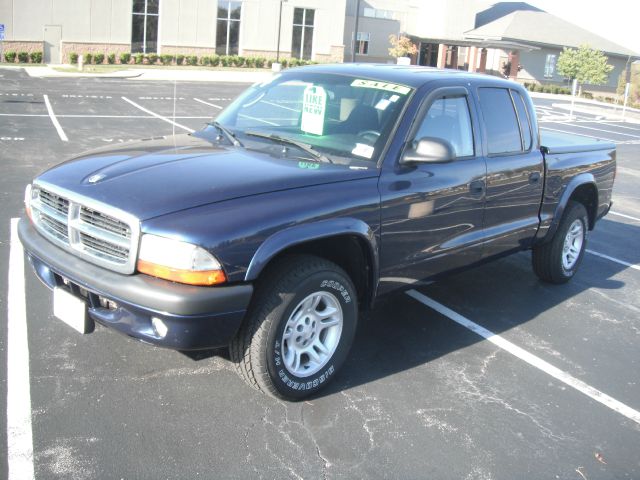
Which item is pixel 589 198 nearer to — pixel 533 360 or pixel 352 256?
pixel 533 360

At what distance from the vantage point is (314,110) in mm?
4652

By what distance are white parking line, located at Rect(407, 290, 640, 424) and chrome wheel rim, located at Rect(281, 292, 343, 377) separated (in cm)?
164

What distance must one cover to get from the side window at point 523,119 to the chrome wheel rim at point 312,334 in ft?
8.45

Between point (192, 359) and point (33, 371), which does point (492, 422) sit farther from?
point (33, 371)

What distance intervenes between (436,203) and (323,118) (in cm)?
97

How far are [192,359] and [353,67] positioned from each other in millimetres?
2452

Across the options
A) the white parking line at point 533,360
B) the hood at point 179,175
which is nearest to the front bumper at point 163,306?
the hood at point 179,175

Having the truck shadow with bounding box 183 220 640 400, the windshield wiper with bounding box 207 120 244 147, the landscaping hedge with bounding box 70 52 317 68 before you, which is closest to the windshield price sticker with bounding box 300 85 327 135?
the windshield wiper with bounding box 207 120 244 147

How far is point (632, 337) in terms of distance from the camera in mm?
5504

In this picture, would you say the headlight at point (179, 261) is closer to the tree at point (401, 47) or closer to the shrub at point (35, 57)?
the shrub at point (35, 57)

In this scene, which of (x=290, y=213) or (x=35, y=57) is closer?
(x=290, y=213)

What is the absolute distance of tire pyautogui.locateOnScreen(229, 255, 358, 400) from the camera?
3.60 m

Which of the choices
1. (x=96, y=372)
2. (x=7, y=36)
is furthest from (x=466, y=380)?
(x=7, y=36)

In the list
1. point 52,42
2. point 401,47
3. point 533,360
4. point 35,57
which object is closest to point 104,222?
point 533,360
